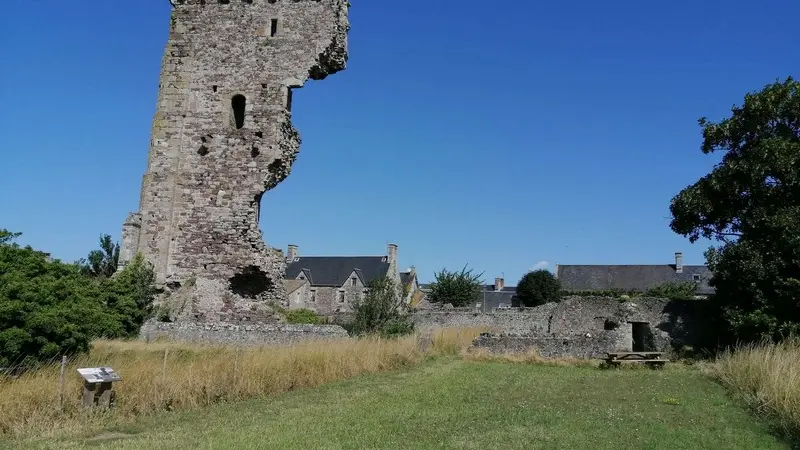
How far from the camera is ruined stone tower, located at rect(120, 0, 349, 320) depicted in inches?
696

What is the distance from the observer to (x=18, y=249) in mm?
A: 10719

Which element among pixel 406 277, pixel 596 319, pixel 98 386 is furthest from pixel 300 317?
pixel 406 277

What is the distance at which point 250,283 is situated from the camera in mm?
17969

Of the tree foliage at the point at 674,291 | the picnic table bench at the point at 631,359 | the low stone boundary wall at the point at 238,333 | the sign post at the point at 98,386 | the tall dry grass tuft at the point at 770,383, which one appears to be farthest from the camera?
the tree foliage at the point at 674,291

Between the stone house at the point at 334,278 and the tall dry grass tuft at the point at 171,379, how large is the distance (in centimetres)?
3658

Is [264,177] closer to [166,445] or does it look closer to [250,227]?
[250,227]

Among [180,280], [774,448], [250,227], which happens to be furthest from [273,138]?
[774,448]

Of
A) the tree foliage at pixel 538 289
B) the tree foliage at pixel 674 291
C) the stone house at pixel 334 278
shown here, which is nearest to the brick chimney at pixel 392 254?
the stone house at pixel 334 278

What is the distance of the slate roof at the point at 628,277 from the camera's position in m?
51.8

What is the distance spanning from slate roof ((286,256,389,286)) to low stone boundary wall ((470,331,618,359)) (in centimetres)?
3047

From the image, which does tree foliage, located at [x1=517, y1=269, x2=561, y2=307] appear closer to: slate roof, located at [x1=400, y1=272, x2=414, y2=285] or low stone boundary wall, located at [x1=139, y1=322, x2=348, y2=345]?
slate roof, located at [x1=400, y1=272, x2=414, y2=285]

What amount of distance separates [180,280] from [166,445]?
1211 centimetres

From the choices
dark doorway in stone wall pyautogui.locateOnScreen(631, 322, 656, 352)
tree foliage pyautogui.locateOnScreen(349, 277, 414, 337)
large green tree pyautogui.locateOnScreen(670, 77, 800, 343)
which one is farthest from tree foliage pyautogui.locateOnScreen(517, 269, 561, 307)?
tree foliage pyautogui.locateOnScreen(349, 277, 414, 337)

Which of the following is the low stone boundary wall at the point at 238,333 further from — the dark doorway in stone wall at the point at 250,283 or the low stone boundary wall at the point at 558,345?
the low stone boundary wall at the point at 558,345
